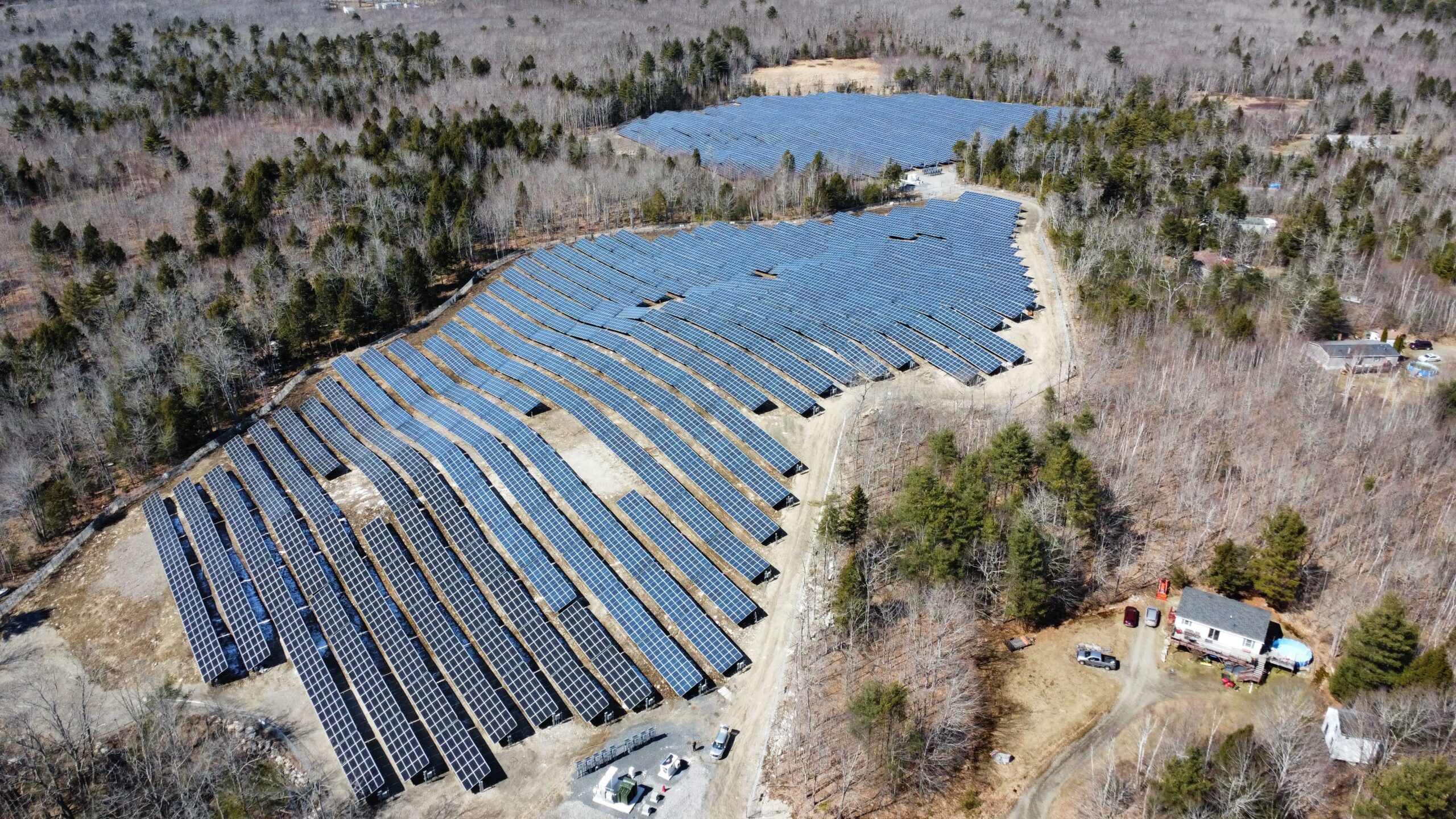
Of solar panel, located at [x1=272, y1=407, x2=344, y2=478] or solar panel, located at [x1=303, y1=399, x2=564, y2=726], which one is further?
solar panel, located at [x1=272, y1=407, x2=344, y2=478]

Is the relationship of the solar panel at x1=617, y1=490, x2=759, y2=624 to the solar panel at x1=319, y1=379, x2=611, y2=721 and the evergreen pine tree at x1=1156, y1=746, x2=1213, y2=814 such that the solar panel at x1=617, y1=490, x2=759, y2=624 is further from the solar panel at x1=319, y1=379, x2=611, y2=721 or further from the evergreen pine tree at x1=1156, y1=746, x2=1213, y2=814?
the evergreen pine tree at x1=1156, y1=746, x2=1213, y2=814

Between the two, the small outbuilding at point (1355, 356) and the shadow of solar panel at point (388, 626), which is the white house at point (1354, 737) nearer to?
the small outbuilding at point (1355, 356)

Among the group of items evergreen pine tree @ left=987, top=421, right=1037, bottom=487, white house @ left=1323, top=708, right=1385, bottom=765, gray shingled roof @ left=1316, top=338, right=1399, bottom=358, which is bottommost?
white house @ left=1323, top=708, right=1385, bottom=765

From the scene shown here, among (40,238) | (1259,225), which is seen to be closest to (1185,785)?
(1259,225)

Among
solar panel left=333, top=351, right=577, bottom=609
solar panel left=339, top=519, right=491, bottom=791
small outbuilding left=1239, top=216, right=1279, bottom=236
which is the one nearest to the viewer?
solar panel left=339, top=519, right=491, bottom=791

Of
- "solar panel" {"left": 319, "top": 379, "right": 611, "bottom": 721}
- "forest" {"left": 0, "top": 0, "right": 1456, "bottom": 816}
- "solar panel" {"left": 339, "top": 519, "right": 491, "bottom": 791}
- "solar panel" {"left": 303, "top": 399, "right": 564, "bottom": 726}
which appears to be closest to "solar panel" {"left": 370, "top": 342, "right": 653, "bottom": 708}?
"solar panel" {"left": 319, "top": 379, "right": 611, "bottom": 721}

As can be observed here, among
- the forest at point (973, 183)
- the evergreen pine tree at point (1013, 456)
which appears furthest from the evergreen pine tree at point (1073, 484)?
the evergreen pine tree at point (1013, 456)
